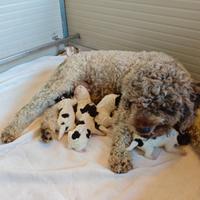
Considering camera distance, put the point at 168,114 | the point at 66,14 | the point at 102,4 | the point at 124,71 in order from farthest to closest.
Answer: the point at 66,14 < the point at 102,4 < the point at 124,71 < the point at 168,114

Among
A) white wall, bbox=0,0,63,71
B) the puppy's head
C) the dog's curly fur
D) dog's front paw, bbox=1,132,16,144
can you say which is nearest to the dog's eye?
the dog's curly fur

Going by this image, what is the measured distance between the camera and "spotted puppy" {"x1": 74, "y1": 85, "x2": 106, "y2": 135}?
69.0 inches

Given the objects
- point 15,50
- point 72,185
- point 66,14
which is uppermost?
point 66,14

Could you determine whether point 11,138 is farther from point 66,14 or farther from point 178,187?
point 66,14

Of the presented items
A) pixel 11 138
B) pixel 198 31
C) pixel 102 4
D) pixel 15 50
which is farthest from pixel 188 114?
pixel 15 50

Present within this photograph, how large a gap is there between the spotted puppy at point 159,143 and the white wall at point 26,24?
1.52m

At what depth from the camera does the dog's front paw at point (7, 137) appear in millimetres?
1757

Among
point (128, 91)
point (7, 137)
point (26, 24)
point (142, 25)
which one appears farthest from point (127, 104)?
point (26, 24)

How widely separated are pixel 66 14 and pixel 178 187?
2060mm

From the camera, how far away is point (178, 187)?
1436mm

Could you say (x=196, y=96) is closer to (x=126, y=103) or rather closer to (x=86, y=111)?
(x=126, y=103)

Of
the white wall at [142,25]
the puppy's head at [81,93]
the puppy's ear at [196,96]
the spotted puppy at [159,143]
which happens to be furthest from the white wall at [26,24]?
the puppy's ear at [196,96]

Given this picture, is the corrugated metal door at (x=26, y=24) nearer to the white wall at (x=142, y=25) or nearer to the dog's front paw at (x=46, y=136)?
the white wall at (x=142, y=25)

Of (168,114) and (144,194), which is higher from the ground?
(168,114)
